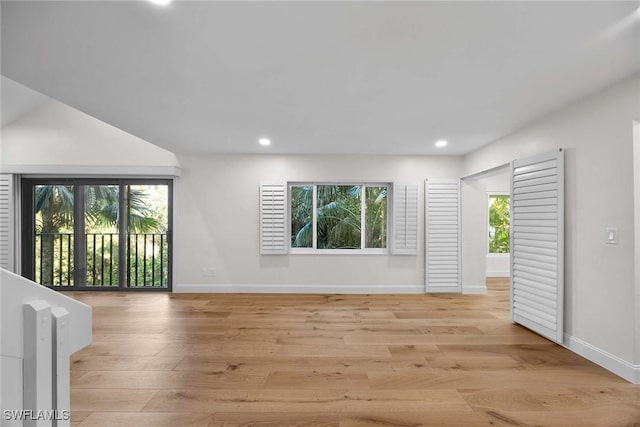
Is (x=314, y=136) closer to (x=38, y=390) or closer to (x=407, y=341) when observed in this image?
(x=407, y=341)

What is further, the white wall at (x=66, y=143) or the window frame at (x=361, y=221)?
the window frame at (x=361, y=221)

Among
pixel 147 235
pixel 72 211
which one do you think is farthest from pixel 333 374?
pixel 72 211

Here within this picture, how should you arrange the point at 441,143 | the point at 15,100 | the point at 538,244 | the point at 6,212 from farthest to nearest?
the point at 6,212
the point at 15,100
the point at 441,143
the point at 538,244

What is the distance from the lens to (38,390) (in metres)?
0.55

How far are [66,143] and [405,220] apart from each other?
17.6 feet

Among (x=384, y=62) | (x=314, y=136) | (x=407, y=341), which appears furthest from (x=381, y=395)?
(x=314, y=136)

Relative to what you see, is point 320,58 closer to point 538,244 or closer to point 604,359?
point 538,244

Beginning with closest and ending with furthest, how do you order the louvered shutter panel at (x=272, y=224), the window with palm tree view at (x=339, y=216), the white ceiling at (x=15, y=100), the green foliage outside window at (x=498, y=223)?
1. the white ceiling at (x=15, y=100)
2. the louvered shutter panel at (x=272, y=224)
3. the window with palm tree view at (x=339, y=216)
4. the green foliage outside window at (x=498, y=223)

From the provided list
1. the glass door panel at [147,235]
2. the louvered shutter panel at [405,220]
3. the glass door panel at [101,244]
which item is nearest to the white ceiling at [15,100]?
the glass door panel at [101,244]

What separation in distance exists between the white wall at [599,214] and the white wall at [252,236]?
7.49ft

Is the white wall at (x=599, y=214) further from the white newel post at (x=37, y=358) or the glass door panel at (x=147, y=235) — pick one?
the glass door panel at (x=147, y=235)

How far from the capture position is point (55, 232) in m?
5.04

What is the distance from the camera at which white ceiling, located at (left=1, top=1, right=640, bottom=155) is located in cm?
164

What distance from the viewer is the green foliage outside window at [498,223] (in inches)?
275
